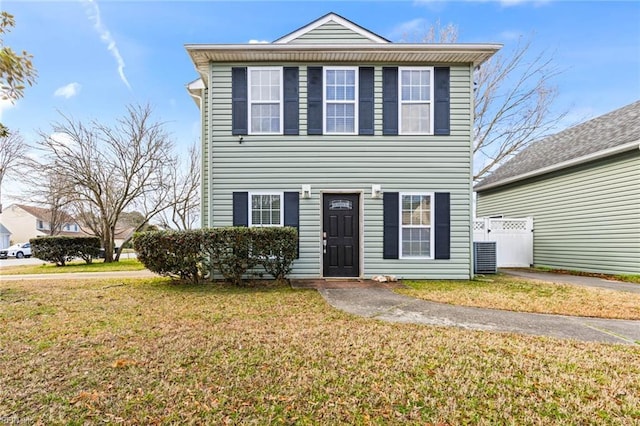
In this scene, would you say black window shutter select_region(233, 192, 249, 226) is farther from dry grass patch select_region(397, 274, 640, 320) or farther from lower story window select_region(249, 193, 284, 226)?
dry grass patch select_region(397, 274, 640, 320)

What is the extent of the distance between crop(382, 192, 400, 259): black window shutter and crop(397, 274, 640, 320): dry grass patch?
2.75ft

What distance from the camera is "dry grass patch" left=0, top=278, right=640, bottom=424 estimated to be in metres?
2.28

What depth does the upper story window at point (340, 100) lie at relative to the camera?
26.1 feet

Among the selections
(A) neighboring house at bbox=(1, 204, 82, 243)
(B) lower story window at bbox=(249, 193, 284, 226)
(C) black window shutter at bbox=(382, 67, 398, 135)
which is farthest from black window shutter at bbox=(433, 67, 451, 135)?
(A) neighboring house at bbox=(1, 204, 82, 243)

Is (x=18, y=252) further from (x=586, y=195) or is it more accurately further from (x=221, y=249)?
(x=586, y=195)

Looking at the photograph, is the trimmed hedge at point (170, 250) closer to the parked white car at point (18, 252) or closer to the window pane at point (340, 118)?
the window pane at point (340, 118)

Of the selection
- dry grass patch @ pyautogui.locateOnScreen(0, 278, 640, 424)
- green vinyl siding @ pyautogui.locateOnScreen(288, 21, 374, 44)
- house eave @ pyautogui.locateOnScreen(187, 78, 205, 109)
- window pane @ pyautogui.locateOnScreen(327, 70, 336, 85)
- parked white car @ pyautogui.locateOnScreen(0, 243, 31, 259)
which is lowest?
parked white car @ pyautogui.locateOnScreen(0, 243, 31, 259)

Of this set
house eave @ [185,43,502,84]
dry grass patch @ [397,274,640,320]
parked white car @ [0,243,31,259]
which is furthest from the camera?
parked white car @ [0,243,31,259]

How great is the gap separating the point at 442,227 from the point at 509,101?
42.9 feet

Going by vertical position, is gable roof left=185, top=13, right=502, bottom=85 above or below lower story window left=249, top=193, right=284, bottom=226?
above

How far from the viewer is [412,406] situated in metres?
2.35

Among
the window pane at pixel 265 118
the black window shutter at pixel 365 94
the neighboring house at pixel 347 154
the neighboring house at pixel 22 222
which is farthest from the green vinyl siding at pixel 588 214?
the neighboring house at pixel 22 222

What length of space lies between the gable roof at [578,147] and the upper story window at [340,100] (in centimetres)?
729

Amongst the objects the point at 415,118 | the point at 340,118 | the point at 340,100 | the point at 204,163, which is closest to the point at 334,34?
the point at 340,100
